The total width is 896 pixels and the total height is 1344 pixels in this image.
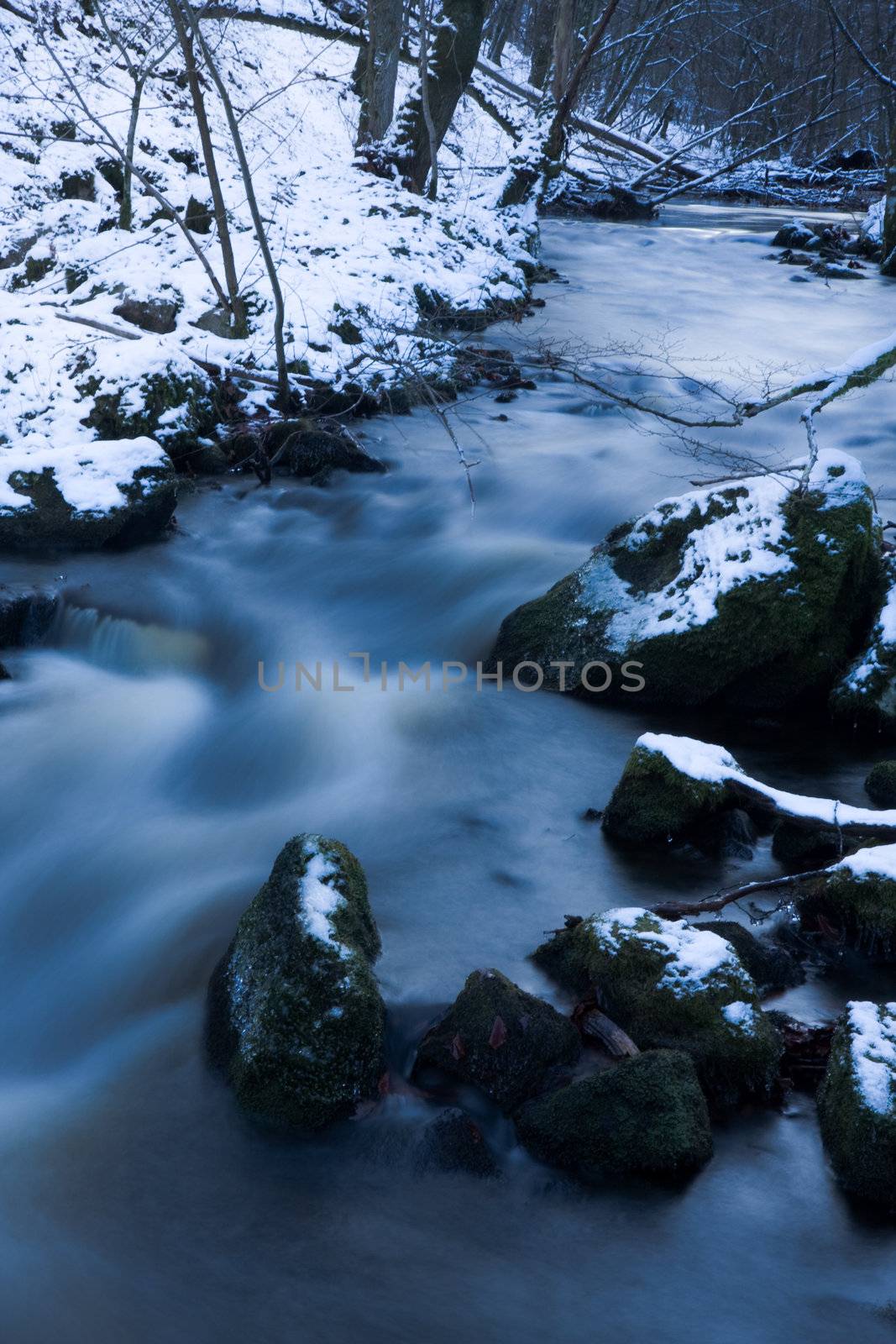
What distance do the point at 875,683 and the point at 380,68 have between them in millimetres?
12058

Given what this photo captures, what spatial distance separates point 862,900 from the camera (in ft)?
11.4

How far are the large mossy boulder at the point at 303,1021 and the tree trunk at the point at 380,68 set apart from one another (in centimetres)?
1335

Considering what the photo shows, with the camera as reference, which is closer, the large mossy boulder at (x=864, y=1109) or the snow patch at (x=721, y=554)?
the large mossy boulder at (x=864, y=1109)

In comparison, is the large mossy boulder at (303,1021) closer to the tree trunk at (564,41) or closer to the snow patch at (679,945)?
the snow patch at (679,945)

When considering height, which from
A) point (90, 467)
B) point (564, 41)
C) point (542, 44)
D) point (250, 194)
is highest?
point (542, 44)

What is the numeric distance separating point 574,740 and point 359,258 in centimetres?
728

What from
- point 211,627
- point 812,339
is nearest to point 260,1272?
point 211,627

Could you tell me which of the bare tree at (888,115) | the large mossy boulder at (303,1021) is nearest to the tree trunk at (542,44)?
the bare tree at (888,115)

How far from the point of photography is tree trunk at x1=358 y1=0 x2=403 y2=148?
13.2 m

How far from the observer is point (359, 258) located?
10516 millimetres

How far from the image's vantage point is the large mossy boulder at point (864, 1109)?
2586 millimetres

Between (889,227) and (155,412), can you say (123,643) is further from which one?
(889,227)

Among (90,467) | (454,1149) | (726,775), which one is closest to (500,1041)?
(454,1149)

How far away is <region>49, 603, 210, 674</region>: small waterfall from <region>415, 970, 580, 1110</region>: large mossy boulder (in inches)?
125
